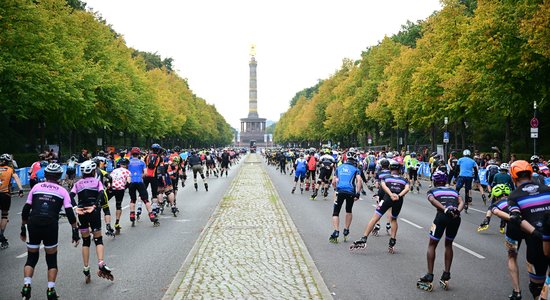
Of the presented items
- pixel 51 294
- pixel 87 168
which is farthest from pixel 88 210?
pixel 51 294

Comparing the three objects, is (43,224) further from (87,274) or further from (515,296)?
(515,296)

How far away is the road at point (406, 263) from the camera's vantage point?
8.14 metres

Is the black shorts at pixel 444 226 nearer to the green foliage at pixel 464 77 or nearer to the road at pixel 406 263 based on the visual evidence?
the road at pixel 406 263

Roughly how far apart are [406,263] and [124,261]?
4.75m

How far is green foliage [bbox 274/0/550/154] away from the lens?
82.6 ft

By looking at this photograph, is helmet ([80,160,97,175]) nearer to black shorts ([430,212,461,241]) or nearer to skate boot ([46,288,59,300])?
skate boot ([46,288,59,300])

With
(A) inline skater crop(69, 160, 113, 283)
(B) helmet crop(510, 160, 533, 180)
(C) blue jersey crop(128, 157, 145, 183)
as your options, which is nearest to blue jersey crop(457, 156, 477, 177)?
(C) blue jersey crop(128, 157, 145, 183)

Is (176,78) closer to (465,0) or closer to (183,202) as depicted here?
(465,0)

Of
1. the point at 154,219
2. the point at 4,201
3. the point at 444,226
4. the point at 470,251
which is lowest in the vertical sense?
the point at 470,251

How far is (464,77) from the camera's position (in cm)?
3378

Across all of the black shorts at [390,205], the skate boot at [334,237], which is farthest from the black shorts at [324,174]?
the black shorts at [390,205]

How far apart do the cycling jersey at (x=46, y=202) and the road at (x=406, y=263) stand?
3739 mm

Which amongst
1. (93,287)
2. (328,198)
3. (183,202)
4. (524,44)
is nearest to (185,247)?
(93,287)

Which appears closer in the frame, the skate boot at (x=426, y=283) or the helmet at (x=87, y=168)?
the skate boot at (x=426, y=283)
